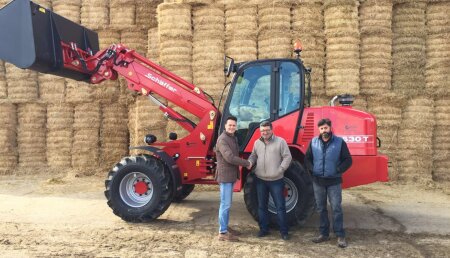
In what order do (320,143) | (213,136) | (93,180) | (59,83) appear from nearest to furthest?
(320,143)
(213,136)
(93,180)
(59,83)

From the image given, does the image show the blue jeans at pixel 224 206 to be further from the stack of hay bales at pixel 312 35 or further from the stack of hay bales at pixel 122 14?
the stack of hay bales at pixel 122 14

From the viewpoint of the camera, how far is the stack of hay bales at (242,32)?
30.0 ft

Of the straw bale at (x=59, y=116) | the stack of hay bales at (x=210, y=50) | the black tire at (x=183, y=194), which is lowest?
the black tire at (x=183, y=194)

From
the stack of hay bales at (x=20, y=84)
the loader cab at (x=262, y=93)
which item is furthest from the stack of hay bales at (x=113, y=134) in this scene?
the loader cab at (x=262, y=93)

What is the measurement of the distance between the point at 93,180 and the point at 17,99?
10.2ft

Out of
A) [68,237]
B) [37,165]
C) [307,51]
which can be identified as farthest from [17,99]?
[307,51]

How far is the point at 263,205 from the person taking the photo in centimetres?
573

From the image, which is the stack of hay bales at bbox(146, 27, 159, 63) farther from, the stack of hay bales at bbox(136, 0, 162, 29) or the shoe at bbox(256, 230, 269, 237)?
the shoe at bbox(256, 230, 269, 237)

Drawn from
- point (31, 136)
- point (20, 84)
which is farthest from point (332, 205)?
point (20, 84)

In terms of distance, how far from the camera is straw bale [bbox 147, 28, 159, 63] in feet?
35.0

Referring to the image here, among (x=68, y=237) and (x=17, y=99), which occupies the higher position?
(x=17, y=99)

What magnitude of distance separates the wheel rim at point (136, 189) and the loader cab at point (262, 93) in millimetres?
1491

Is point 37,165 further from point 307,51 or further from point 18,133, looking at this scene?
point 307,51

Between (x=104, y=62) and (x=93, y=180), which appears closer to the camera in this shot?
(x=104, y=62)
